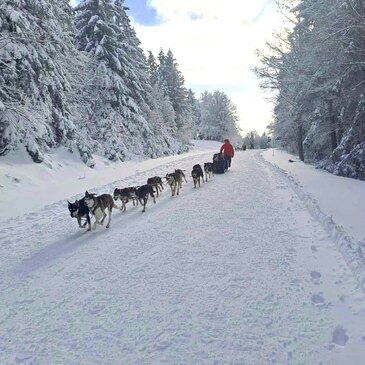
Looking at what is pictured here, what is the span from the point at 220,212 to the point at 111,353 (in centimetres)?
711

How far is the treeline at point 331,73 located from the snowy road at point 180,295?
8.63 meters

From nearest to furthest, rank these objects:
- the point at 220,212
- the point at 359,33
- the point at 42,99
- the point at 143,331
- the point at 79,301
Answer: the point at 143,331 → the point at 79,301 → the point at 220,212 → the point at 359,33 → the point at 42,99

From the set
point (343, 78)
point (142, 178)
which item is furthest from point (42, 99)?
point (343, 78)

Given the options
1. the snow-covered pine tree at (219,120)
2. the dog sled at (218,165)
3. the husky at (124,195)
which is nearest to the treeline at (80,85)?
the husky at (124,195)

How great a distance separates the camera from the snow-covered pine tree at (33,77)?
1512 cm

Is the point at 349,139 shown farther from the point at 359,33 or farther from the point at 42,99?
the point at 42,99

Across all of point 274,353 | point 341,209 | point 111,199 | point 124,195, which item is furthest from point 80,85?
point 274,353

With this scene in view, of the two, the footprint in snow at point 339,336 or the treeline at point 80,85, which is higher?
the treeline at point 80,85

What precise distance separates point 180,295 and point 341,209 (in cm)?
641

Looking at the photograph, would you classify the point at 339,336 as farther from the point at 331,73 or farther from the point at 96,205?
the point at 331,73

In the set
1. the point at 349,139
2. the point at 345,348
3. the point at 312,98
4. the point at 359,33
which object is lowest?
the point at 345,348

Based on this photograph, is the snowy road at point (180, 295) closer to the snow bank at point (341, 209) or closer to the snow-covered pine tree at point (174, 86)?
the snow bank at point (341, 209)

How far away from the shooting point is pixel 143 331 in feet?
14.9

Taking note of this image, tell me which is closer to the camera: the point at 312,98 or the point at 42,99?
the point at 42,99
